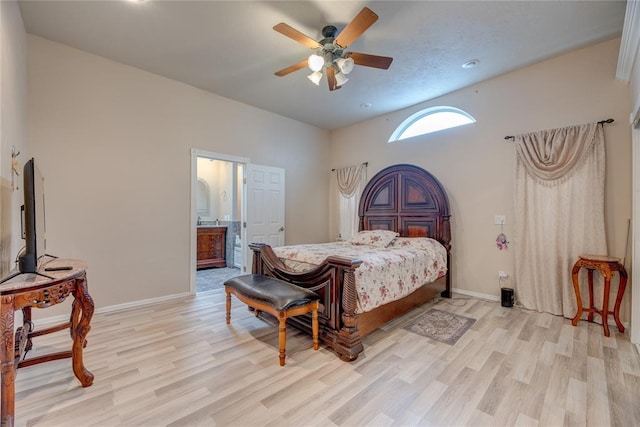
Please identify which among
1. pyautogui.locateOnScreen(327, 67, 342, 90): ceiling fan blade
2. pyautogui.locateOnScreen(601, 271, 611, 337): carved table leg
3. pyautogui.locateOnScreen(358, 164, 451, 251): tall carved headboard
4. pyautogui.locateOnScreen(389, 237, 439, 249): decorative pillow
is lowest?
pyautogui.locateOnScreen(601, 271, 611, 337): carved table leg

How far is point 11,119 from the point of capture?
2168mm

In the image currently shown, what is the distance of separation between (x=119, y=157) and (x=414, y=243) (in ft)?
13.4

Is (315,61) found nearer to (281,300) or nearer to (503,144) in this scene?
(281,300)

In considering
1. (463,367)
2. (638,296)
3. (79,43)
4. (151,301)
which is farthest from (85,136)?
(638,296)

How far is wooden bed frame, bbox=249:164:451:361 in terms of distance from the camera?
2.26m

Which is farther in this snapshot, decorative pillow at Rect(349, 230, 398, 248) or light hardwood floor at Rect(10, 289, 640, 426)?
decorative pillow at Rect(349, 230, 398, 248)

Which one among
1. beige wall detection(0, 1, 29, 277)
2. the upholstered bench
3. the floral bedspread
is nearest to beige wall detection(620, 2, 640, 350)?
the floral bedspread

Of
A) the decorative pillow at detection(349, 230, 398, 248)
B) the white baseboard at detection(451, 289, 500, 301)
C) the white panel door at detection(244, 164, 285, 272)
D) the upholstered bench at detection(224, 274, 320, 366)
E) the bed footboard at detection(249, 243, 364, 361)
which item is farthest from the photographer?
the white panel door at detection(244, 164, 285, 272)

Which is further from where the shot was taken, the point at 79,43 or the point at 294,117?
the point at 294,117

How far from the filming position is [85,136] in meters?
3.12

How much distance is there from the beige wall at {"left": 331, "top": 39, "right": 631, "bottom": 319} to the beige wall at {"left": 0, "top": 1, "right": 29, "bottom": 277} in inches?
182

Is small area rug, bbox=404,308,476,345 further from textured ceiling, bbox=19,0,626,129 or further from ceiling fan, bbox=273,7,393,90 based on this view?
textured ceiling, bbox=19,0,626,129

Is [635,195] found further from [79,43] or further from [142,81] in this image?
[79,43]

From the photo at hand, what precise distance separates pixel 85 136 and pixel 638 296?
236 inches
